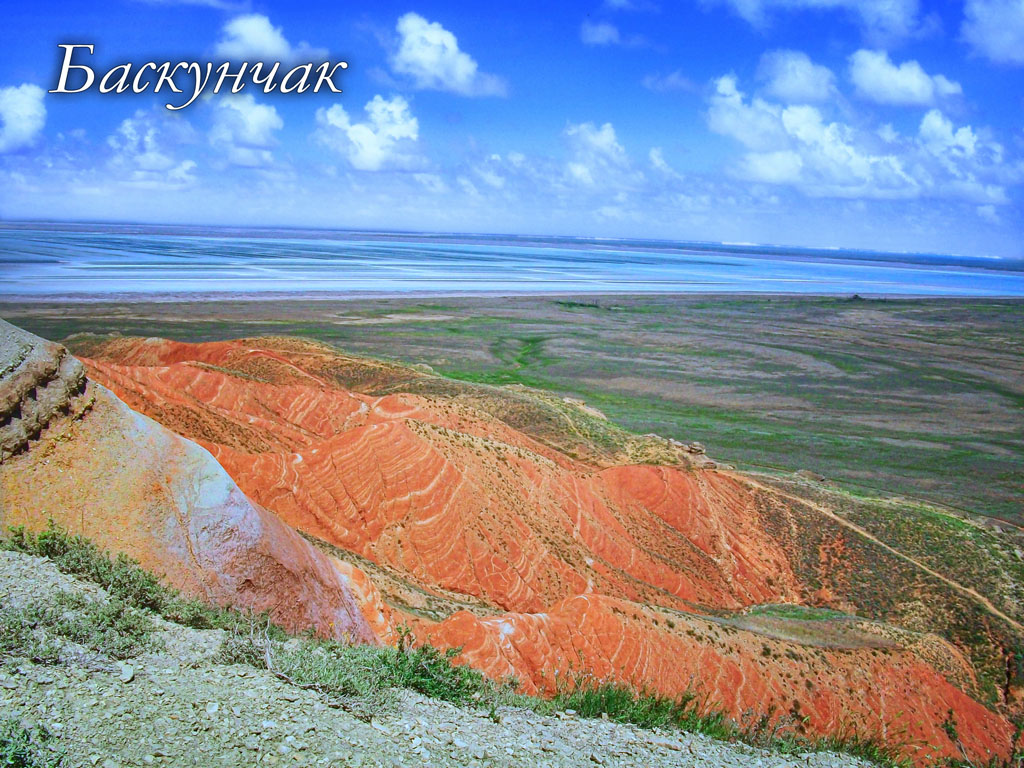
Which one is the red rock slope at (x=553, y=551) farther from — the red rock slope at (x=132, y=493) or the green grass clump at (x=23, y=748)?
the green grass clump at (x=23, y=748)

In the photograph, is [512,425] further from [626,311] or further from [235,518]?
[626,311]

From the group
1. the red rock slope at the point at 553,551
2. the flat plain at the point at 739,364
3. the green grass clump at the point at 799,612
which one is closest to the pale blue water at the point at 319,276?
the flat plain at the point at 739,364

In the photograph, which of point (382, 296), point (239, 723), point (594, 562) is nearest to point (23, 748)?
point (239, 723)

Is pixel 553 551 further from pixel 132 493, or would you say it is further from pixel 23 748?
pixel 23 748

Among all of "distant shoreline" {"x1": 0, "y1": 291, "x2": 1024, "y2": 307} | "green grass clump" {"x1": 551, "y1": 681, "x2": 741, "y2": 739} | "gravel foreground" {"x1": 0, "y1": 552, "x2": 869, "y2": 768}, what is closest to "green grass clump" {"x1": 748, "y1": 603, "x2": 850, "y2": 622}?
"green grass clump" {"x1": 551, "y1": 681, "x2": 741, "y2": 739}

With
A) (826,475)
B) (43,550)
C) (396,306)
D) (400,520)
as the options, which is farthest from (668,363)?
(43,550)
